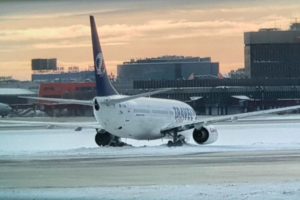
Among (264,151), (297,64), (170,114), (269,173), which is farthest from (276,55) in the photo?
(269,173)

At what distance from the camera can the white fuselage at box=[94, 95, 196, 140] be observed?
34.6 metres

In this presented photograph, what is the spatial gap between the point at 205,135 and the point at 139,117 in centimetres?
303

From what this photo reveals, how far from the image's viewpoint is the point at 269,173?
62.7 ft

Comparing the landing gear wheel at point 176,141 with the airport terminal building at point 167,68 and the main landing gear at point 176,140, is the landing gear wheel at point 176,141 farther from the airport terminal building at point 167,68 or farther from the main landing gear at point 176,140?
the airport terminal building at point 167,68

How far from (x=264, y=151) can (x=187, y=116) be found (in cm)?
1216

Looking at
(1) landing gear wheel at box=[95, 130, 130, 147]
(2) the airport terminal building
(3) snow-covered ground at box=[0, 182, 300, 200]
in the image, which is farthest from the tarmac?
(2) the airport terminal building

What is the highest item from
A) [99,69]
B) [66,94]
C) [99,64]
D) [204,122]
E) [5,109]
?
[99,64]

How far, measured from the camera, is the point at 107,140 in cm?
3659

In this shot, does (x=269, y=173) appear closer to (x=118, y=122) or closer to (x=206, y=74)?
(x=118, y=122)

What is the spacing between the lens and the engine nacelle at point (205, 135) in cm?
3603

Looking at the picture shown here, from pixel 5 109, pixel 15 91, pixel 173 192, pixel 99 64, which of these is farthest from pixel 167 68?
pixel 173 192

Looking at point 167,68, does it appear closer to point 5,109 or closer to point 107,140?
point 107,140

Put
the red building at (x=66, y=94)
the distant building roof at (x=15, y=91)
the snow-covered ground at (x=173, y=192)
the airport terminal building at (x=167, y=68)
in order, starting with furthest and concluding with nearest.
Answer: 1. the distant building roof at (x=15, y=91)
2. the red building at (x=66, y=94)
3. the airport terminal building at (x=167, y=68)
4. the snow-covered ground at (x=173, y=192)

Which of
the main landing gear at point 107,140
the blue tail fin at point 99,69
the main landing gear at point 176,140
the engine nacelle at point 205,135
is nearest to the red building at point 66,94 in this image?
the main landing gear at point 107,140
